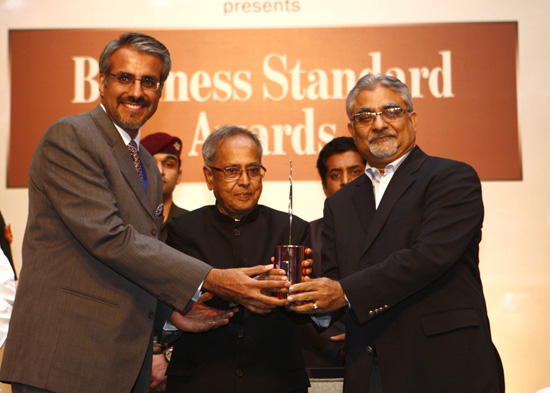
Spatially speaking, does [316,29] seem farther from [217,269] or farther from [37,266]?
[37,266]

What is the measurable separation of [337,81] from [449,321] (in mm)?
2645

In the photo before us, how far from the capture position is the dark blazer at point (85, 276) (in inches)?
83.8

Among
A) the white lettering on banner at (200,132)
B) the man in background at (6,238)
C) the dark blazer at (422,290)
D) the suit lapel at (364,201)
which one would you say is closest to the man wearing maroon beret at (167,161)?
the white lettering on banner at (200,132)

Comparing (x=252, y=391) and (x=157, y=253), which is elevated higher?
(x=157, y=253)

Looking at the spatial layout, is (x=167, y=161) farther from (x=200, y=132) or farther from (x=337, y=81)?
(x=337, y=81)

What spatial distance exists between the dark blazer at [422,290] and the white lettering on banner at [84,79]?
2.79 m

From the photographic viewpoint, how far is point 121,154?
2.43 metres

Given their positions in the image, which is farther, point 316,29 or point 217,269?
point 316,29

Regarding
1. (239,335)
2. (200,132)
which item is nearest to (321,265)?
(239,335)

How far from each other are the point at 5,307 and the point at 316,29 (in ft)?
10.1

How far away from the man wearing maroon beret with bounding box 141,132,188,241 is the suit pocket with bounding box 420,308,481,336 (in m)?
2.04

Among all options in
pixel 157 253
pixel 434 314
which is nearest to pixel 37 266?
pixel 157 253

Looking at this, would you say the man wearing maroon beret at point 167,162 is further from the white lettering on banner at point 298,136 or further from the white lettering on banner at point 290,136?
the white lettering on banner at point 298,136

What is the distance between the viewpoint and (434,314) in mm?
2307
